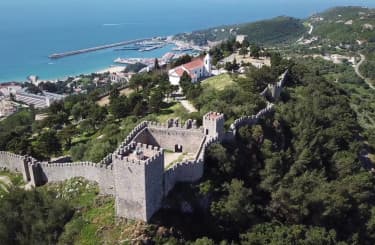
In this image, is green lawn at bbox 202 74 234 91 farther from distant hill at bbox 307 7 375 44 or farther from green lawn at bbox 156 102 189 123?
distant hill at bbox 307 7 375 44

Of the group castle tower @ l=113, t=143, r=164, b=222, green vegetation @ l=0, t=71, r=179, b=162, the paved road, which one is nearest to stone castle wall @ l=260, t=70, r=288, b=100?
green vegetation @ l=0, t=71, r=179, b=162

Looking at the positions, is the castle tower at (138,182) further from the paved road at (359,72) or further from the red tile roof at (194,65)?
the paved road at (359,72)

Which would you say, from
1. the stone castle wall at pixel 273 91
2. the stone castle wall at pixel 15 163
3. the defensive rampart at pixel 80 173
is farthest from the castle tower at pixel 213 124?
the stone castle wall at pixel 273 91

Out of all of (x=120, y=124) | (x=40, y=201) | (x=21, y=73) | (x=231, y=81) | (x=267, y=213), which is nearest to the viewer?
(x=40, y=201)

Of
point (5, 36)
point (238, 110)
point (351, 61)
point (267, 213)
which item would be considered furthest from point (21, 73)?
point (267, 213)

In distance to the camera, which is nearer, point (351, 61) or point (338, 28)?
point (351, 61)

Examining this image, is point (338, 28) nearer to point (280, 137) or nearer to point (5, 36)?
point (280, 137)
